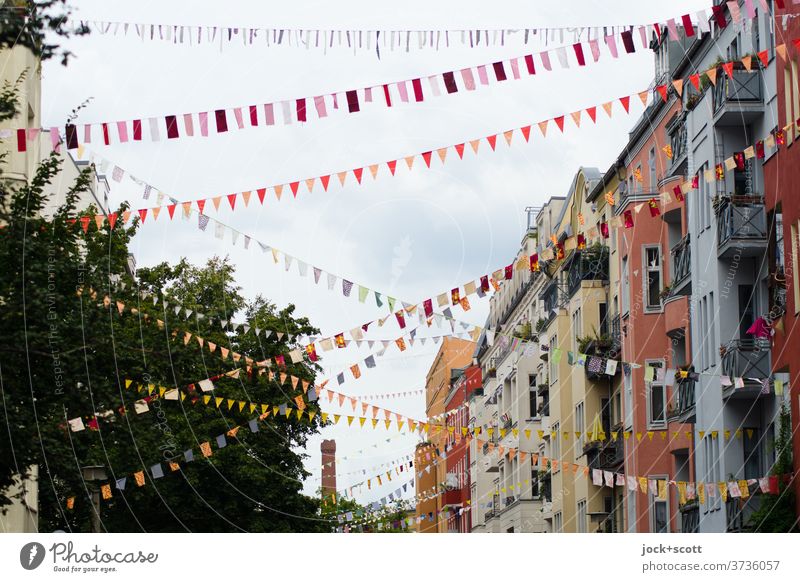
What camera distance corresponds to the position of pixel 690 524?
3731 centimetres

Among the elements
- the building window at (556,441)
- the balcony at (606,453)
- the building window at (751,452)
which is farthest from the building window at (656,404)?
the building window at (556,441)

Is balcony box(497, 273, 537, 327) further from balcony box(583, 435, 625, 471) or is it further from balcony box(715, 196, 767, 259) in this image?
balcony box(715, 196, 767, 259)

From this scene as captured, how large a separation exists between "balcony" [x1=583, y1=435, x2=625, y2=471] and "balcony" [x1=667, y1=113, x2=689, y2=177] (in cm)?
1120

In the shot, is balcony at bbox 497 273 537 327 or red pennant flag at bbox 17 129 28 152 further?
balcony at bbox 497 273 537 327

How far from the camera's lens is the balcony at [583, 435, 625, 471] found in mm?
47781

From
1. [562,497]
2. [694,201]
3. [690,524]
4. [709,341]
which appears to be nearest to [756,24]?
[694,201]

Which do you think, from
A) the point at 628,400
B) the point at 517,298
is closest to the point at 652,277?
the point at 628,400

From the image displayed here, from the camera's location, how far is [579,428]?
54.7 meters

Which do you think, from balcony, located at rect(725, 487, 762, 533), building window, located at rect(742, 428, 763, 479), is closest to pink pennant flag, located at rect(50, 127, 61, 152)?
balcony, located at rect(725, 487, 762, 533)

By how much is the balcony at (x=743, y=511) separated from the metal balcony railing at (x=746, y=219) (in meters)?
5.44

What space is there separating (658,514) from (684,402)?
280 inches
